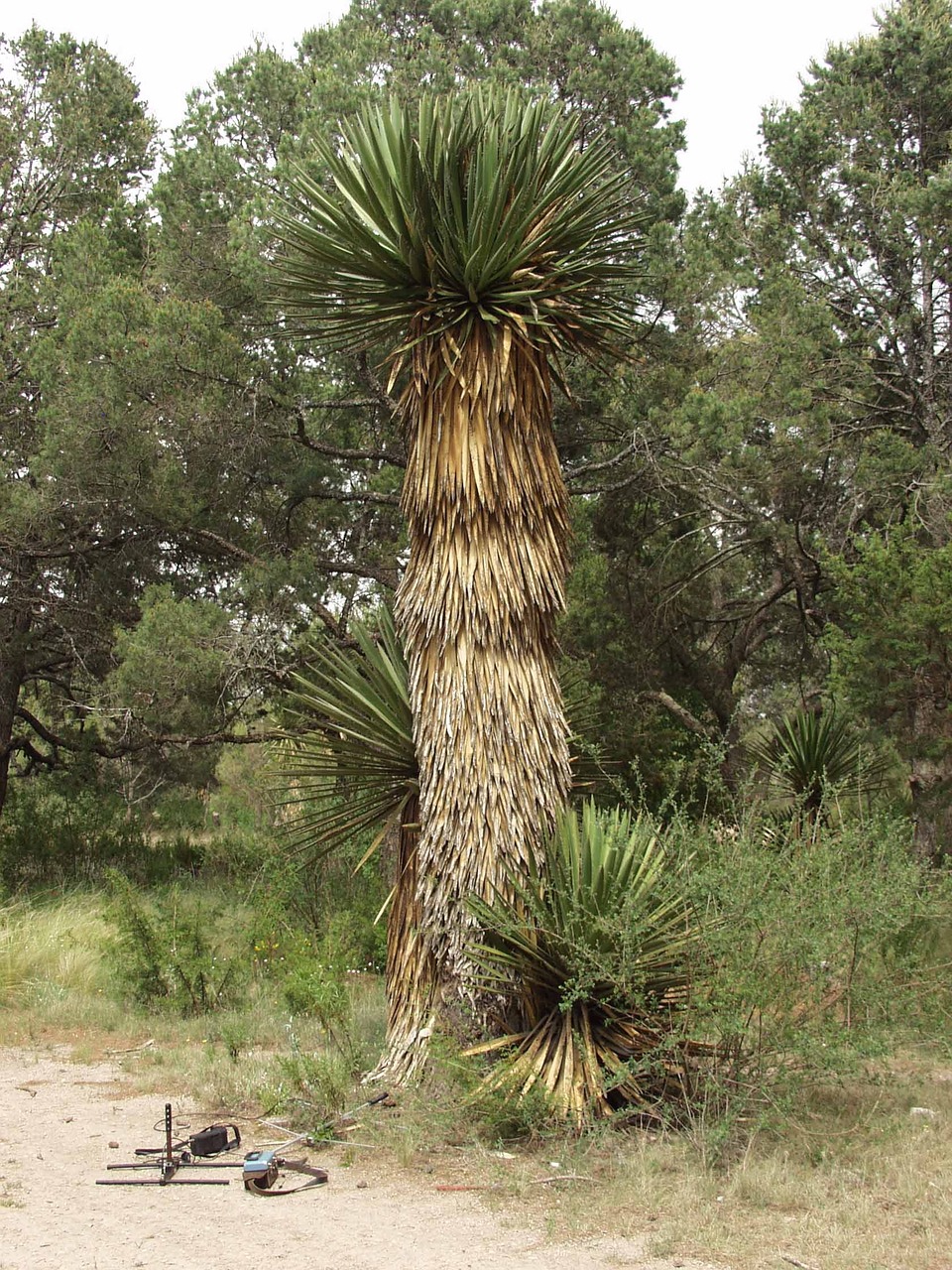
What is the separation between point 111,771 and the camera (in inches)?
727

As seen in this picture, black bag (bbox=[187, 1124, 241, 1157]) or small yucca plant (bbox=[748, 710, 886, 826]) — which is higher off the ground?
small yucca plant (bbox=[748, 710, 886, 826])

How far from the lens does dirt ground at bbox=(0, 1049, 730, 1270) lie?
17.4ft

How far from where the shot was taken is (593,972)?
694 cm

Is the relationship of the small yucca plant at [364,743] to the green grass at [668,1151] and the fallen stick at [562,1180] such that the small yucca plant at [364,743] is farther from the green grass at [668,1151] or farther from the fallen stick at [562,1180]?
the fallen stick at [562,1180]

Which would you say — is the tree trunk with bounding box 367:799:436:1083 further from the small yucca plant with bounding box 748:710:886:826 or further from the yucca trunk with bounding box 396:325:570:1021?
the small yucca plant with bounding box 748:710:886:826

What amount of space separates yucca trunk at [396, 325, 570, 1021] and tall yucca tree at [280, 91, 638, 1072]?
1 centimetres

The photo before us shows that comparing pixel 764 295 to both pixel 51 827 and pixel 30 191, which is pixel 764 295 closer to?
pixel 30 191

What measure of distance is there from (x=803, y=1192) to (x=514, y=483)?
427 cm

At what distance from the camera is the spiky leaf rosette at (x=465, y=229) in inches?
303

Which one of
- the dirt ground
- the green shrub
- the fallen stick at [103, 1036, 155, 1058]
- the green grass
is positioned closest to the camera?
the dirt ground

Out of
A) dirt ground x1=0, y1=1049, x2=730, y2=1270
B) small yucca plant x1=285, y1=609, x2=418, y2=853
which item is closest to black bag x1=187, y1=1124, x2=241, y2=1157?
dirt ground x1=0, y1=1049, x2=730, y2=1270

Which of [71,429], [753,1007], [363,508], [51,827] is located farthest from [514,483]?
[51,827]

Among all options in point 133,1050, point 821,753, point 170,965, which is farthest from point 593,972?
point 821,753

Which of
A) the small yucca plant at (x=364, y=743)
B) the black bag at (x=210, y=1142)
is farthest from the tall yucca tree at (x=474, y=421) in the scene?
the black bag at (x=210, y=1142)
